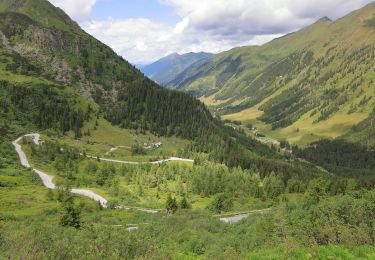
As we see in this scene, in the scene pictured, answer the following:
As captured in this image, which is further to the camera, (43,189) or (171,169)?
(171,169)

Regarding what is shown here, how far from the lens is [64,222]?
74.8 m

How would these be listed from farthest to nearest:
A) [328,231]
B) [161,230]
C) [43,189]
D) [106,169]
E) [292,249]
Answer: [106,169] < [43,189] < [161,230] < [328,231] < [292,249]

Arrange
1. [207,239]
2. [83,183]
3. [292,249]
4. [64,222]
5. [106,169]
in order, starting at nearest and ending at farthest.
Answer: [292,249]
[207,239]
[64,222]
[83,183]
[106,169]

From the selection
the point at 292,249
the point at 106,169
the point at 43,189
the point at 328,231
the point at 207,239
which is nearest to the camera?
the point at 292,249

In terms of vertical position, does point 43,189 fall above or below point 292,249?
below

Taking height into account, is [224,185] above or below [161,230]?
below

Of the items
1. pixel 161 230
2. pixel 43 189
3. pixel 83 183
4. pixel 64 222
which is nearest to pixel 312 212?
pixel 161 230

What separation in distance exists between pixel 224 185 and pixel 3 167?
93.8 m

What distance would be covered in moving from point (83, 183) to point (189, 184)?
4498 cm

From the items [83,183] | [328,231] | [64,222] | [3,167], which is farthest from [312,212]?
[3,167]

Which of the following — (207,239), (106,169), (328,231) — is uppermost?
(328,231)

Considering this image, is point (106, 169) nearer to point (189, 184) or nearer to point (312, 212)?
point (189, 184)

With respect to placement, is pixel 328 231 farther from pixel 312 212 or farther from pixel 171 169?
pixel 171 169

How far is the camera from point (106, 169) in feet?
580
